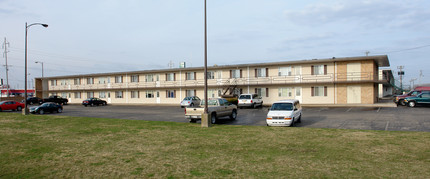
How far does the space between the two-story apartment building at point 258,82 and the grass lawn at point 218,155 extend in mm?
25067

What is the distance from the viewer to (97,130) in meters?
14.0

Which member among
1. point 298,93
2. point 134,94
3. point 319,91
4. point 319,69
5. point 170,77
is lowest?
point 134,94

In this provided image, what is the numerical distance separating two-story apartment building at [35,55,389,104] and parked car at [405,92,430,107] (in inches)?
190

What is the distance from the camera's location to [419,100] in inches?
1094

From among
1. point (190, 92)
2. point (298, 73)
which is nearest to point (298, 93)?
point (298, 73)

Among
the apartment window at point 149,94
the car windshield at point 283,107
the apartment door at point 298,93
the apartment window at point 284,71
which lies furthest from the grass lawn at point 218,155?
the apartment window at point 149,94

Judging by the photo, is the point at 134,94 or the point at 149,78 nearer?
the point at 149,78

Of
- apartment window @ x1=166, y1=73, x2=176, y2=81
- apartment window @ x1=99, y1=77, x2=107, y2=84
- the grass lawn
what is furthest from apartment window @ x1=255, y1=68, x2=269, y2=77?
apartment window @ x1=99, y1=77, x2=107, y2=84

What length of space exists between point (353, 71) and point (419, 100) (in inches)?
335

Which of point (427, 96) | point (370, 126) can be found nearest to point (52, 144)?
point (370, 126)

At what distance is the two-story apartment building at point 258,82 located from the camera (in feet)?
115

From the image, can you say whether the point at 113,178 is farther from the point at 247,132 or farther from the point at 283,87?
the point at 283,87

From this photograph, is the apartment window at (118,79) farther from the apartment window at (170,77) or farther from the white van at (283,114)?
the white van at (283,114)

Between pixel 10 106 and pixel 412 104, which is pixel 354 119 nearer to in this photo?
pixel 412 104
